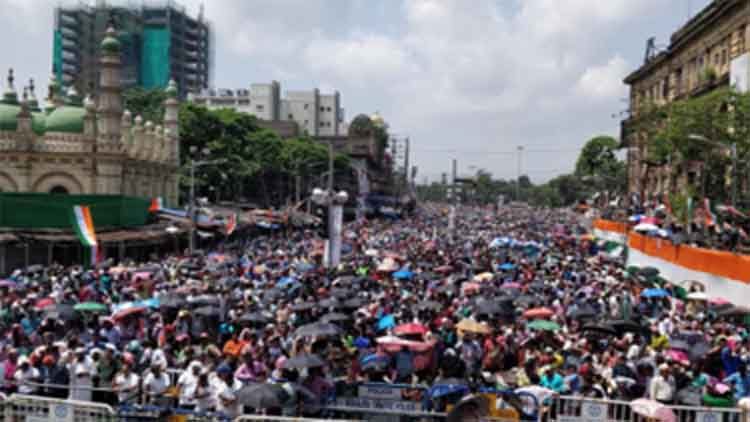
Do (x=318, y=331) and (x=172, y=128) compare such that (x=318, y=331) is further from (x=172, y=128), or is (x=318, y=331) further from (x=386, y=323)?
(x=172, y=128)

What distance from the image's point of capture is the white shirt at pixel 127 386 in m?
11.9

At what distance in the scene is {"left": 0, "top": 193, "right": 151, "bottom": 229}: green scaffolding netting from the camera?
38.1m

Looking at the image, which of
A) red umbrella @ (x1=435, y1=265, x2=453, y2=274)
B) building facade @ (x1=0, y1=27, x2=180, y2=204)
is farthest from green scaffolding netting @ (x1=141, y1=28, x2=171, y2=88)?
red umbrella @ (x1=435, y1=265, x2=453, y2=274)

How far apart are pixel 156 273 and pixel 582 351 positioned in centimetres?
1618

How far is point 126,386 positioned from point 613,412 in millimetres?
6800

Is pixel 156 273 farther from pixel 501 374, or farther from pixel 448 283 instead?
pixel 501 374

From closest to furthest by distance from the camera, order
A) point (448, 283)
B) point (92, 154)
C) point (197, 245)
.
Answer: point (448, 283) < point (92, 154) < point (197, 245)

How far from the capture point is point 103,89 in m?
43.9

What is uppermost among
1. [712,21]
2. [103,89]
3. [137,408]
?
[712,21]

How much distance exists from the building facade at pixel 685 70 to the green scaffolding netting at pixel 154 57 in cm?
8382

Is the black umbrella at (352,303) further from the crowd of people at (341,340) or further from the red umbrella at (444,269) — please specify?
the red umbrella at (444,269)

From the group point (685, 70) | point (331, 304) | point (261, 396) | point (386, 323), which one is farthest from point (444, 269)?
point (685, 70)

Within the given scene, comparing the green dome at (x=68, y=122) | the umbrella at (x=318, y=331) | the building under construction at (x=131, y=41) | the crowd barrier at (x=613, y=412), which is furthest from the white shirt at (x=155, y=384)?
the building under construction at (x=131, y=41)

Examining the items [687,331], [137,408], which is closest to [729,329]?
[687,331]
